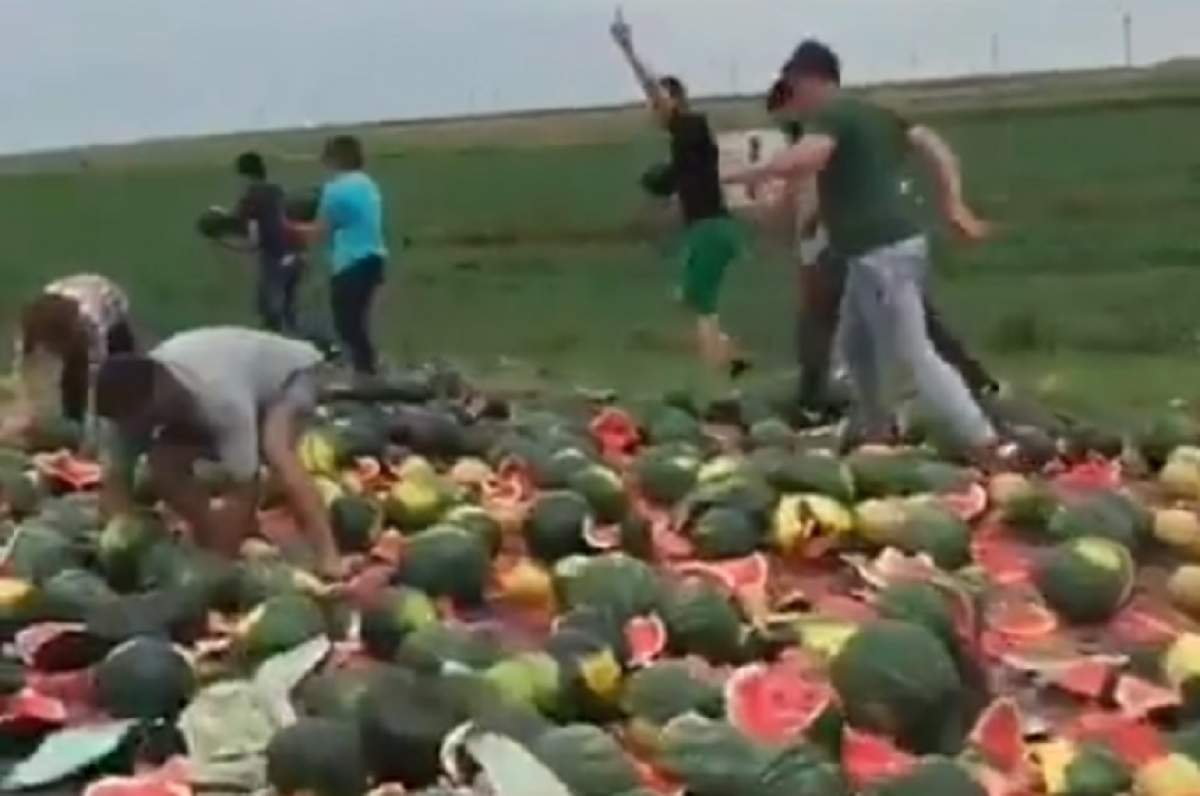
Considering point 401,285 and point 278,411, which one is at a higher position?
point 278,411

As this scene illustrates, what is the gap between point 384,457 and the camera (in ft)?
34.0

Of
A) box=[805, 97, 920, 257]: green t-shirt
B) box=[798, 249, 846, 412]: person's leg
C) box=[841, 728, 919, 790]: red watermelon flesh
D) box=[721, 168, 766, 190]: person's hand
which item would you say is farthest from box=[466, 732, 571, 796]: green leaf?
box=[798, 249, 846, 412]: person's leg

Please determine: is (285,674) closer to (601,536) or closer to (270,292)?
(601,536)

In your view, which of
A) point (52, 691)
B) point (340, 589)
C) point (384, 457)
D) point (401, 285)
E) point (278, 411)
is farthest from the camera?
point (401, 285)

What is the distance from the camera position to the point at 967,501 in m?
9.14

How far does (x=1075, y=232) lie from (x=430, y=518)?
101ft

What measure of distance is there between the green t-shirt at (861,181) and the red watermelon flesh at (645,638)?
157 inches

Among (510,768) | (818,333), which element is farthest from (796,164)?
(510,768)

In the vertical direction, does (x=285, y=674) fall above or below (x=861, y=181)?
below

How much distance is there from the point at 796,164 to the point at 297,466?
102 inches

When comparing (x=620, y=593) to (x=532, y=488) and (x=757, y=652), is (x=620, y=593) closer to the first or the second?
(x=757, y=652)

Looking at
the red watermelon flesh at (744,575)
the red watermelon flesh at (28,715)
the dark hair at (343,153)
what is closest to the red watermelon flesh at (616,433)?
the red watermelon flesh at (744,575)

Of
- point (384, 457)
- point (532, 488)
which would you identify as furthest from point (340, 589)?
point (384, 457)

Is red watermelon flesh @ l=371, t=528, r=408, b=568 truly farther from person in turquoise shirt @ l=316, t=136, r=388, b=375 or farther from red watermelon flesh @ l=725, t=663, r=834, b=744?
person in turquoise shirt @ l=316, t=136, r=388, b=375
